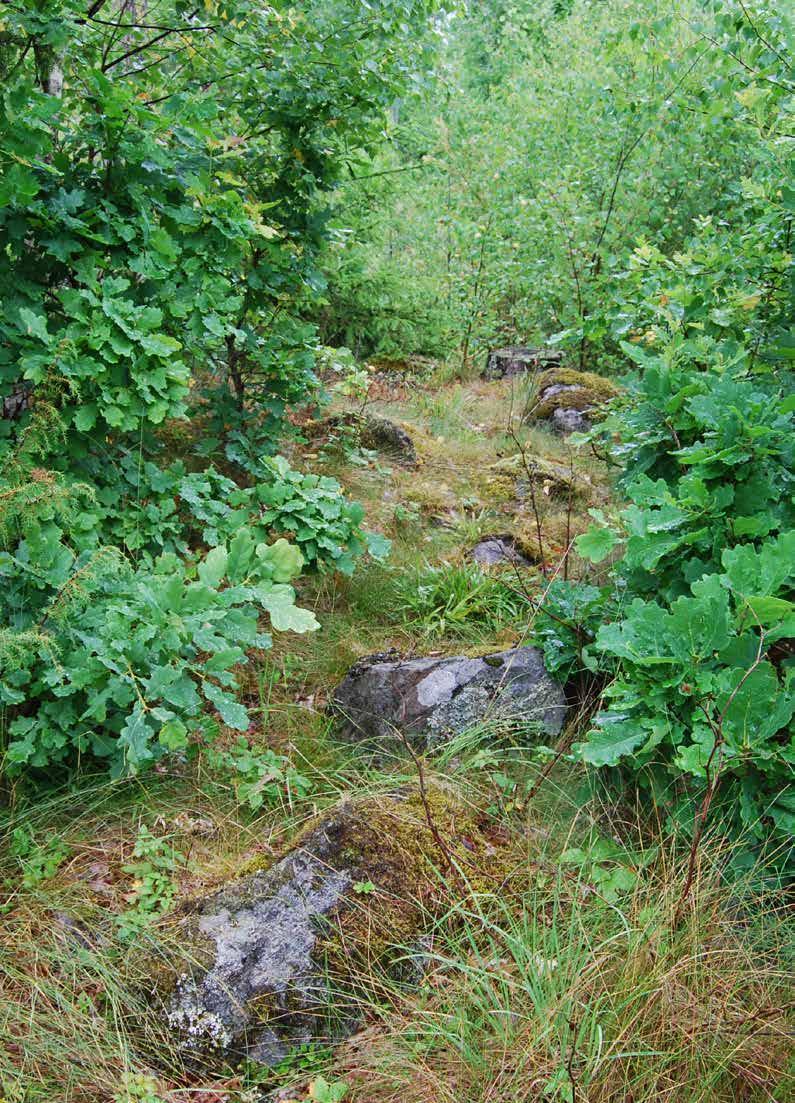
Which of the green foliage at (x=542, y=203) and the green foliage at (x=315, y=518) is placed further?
the green foliage at (x=542, y=203)

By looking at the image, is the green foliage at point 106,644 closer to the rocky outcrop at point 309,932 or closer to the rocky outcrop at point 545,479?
the rocky outcrop at point 309,932

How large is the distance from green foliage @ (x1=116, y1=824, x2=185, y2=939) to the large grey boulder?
2.85 feet

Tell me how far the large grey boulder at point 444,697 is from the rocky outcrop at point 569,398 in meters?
4.16

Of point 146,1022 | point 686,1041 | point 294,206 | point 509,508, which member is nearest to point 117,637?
point 146,1022

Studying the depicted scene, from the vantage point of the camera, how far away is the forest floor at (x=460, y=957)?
1728 millimetres

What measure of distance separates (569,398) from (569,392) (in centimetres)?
11

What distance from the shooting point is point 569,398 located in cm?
720

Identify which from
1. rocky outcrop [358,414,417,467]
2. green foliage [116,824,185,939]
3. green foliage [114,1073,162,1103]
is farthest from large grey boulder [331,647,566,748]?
rocky outcrop [358,414,417,467]

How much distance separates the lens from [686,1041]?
→ 1732mm

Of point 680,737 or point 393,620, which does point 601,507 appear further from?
point 680,737

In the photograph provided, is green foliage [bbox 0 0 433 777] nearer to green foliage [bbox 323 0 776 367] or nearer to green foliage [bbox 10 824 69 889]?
green foliage [bbox 10 824 69 889]

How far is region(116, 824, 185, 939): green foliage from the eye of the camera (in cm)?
220

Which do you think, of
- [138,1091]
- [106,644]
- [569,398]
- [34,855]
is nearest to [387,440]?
[569,398]

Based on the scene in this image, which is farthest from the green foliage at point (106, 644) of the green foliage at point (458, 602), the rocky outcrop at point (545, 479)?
the rocky outcrop at point (545, 479)
